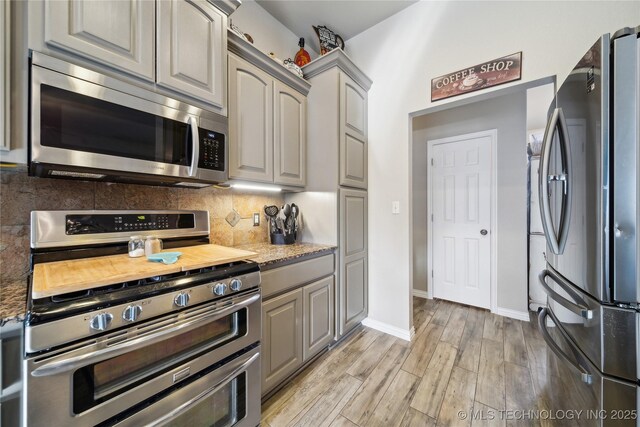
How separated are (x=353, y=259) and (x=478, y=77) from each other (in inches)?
70.8

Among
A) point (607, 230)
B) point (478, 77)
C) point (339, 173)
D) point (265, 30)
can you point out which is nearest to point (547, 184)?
point (607, 230)

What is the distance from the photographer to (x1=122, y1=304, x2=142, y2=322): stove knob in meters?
0.81

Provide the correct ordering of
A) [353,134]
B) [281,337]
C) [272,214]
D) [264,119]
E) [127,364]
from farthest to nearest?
1. [353,134]
2. [272,214]
3. [264,119]
4. [281,337]
5. [127,364]

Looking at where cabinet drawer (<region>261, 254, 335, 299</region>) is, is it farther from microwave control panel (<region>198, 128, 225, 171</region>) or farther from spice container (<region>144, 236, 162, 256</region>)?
microwave control panel (<region>198, 128, 225, 171</region>)

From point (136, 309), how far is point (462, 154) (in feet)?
11.1

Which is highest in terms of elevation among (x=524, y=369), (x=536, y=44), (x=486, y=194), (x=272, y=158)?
(x=536, y=44)

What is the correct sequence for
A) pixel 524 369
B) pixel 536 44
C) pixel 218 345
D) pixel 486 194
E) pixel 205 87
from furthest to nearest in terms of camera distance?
pixel 486 194, pixel 524 369, pixel 536 44, pixel 205 87, pixel 218 345

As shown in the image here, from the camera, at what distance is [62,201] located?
3.87 ft

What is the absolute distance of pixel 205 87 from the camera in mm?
1362

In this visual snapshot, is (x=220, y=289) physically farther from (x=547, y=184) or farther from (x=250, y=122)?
(x=547, y=184)

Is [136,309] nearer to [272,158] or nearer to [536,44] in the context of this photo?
[272,158]

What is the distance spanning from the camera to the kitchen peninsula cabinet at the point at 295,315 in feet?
4.76

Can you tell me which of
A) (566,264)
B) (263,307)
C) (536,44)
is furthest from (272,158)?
(536,44)

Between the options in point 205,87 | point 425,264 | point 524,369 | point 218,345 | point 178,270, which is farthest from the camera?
point 425,264
